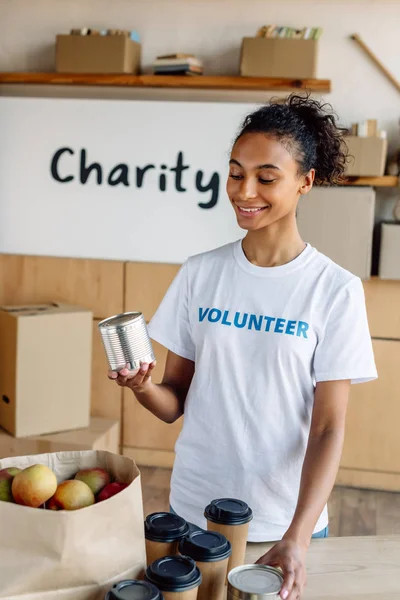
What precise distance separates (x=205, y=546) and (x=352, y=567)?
391 mm

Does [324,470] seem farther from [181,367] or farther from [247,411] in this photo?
[181,367]

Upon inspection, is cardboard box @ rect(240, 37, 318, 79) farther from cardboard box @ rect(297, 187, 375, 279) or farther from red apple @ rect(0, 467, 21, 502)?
red apple @ rect(0, 467, 21, 502)

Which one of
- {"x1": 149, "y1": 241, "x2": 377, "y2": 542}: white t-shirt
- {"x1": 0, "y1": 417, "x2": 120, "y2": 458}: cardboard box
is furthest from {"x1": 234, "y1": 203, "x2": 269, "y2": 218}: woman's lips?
{"x1": 0, "y1": 417, "x2": 120, "y2": 458}: cardboard box

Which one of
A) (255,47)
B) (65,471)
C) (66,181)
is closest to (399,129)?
(255,47)

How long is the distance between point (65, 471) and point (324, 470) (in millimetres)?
478

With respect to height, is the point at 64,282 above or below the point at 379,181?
below

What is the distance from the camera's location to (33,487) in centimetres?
94

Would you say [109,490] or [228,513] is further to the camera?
[228,513]

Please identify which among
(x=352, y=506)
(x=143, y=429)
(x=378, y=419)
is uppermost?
(x=378, y=419)

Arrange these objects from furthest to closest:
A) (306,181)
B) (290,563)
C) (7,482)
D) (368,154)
A: (368,154), (306,181), (290,563), (7,482)

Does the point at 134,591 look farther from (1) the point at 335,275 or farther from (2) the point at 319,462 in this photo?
(1) the point at 335,275

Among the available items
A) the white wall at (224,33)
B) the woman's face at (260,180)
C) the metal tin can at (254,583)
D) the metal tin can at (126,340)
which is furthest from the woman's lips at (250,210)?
the white wall at (224,33)

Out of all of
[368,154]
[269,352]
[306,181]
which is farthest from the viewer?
[368,154]

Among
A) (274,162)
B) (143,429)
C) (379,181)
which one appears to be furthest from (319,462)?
(143,429)
